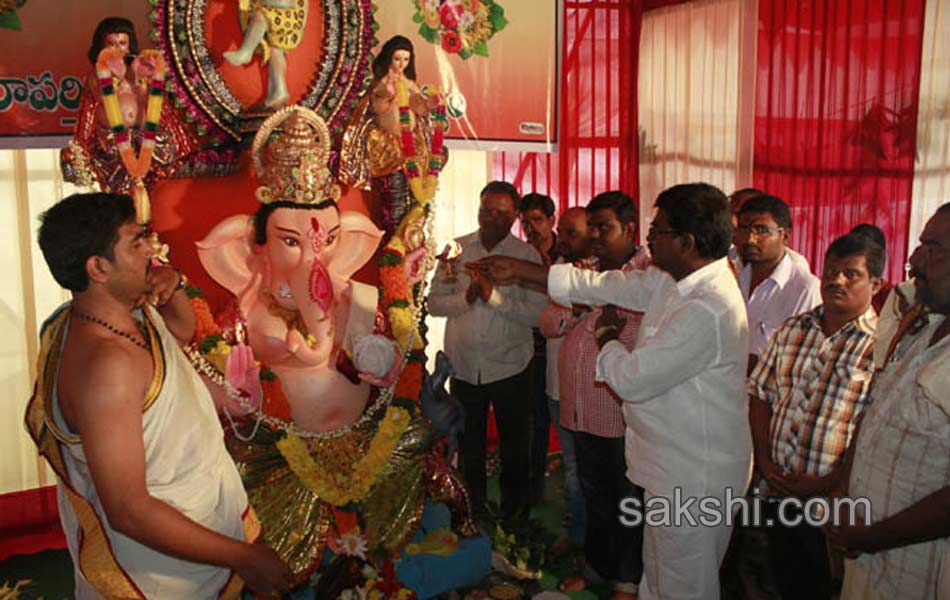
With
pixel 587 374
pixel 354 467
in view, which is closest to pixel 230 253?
pixel 354 467

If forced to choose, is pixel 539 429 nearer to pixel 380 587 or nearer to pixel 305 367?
pixel 380 587

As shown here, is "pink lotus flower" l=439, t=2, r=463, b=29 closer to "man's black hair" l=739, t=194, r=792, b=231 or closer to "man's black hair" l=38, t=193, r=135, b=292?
"man's black hair" l=739, t=194, r=792, b=231

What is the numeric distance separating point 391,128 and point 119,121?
3.98 feet

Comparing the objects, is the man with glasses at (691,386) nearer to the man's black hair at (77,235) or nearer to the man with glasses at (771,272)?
the man with glasses at (771,272)

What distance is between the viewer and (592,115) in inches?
255

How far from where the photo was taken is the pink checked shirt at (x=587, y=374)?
371cm

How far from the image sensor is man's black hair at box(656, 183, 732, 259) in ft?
9.51

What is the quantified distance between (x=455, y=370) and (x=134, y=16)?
8.22 feet

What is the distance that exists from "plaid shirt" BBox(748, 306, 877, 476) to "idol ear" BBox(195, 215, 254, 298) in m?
2.29

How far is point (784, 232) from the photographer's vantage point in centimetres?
411

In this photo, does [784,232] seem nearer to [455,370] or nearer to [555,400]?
[555,400]

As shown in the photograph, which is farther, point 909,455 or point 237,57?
point 237,57

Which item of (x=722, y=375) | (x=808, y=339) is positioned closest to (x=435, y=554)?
(x=722, y=375)

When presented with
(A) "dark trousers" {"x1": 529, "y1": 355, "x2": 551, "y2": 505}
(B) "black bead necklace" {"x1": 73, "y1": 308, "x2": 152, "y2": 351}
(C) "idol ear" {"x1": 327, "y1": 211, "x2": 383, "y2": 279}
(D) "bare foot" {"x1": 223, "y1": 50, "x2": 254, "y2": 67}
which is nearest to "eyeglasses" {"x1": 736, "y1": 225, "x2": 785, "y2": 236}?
(A) "dark trousers" {"x1": 529, "y1": 355, "x2": 551, "y2": 505}
